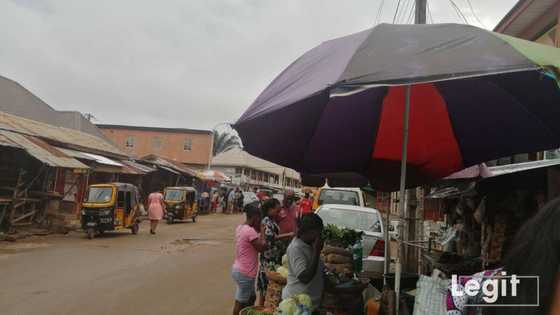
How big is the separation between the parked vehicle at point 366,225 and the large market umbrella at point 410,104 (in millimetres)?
3309

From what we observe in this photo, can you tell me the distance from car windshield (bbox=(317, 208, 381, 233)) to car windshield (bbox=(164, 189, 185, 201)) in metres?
14.4

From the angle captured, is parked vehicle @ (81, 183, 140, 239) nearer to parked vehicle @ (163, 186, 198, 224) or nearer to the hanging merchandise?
parked vehicle @ (163, 186, 198, 224)

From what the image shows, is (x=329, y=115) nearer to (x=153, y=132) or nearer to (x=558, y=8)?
(x=558, y=8)

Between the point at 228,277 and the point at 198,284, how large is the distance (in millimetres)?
1112

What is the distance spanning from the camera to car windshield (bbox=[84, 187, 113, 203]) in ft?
51.8

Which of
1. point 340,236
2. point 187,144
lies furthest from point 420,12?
point 187,144

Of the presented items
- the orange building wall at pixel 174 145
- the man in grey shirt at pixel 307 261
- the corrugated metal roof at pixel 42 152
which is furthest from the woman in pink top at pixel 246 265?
the orange building wall at pixel 174 145

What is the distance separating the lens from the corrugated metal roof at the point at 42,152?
14.1 m

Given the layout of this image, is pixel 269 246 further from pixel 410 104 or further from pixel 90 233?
pixel 90 233

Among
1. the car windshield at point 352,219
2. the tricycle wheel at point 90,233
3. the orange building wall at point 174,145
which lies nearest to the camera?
the car windshield at point 352,219

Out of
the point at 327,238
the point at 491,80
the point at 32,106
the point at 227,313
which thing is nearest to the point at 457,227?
the point at 327,238

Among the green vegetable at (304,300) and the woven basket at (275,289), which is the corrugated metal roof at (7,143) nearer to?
the woven basket at (275,289)

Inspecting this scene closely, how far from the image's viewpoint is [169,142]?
184 feet

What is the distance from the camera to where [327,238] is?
549cm
